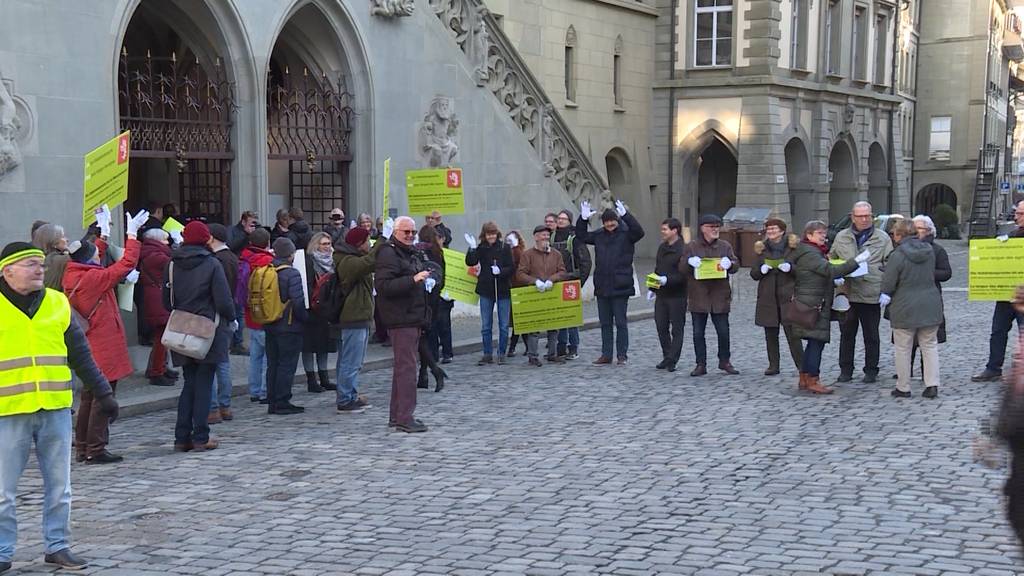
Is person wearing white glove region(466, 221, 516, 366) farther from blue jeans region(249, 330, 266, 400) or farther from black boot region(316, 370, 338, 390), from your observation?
blue jeans region(249, 330, 266, 400)

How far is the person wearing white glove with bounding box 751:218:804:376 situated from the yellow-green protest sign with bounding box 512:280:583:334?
2.57 m

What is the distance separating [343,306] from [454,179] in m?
5.27

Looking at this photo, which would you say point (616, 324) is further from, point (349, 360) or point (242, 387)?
point (242, 387)

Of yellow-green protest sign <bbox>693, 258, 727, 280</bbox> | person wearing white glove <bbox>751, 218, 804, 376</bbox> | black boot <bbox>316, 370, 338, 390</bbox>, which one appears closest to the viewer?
person wearing white glove <bbox>751, 218, 804, 376</bbox>

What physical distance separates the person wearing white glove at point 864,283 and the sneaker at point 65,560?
8430 mm

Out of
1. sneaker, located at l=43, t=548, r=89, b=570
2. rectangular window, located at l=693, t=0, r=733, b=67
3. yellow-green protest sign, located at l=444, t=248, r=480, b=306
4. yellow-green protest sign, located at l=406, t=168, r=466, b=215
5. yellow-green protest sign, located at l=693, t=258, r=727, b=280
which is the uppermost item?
rectangular window, located at l=693, t=0, r=733, b=67

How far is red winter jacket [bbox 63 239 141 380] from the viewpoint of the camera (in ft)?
30.9

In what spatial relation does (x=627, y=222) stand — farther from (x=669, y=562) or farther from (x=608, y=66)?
(x=608, y=66)

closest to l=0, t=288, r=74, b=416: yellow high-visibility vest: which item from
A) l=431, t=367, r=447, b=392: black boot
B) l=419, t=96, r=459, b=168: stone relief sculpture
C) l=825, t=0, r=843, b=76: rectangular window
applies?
l=431, t=367, r=447, b=392: black boot

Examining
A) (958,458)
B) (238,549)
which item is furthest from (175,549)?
(958,458)

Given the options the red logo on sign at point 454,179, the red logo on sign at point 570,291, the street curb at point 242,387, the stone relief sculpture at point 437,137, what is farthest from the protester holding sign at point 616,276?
the stone relief sculpture at point 437,137

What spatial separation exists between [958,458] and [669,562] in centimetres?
362

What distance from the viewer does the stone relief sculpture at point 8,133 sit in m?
12.5

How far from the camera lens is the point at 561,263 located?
14.8m
